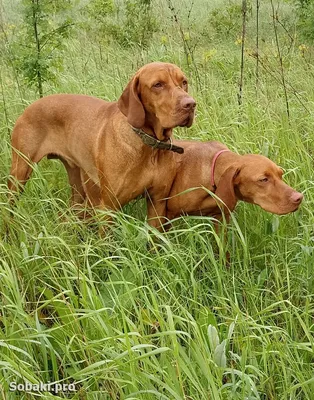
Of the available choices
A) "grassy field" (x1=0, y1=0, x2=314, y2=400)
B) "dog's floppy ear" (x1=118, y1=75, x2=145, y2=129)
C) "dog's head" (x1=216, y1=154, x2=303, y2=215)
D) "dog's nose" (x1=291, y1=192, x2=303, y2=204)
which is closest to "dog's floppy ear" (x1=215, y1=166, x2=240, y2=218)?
"dog's head" (x1=216, y1=154, x2=303, y2=215)

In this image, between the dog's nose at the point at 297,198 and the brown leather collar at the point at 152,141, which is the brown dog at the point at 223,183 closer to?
the dog's nose at the point at 297,198

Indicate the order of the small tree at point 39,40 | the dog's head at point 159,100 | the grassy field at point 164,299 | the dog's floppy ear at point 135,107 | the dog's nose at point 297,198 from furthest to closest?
the small tree at point 39,40 < the dog's floppy ear at point 135,107 < the dog's head at point 159,100 < the dog's nose at point 297,198 < the grassy field at point 164,299

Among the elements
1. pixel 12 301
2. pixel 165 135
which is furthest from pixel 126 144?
pixel 12 301

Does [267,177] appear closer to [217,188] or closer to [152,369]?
[217,188]

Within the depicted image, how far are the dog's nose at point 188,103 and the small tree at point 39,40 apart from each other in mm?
1706

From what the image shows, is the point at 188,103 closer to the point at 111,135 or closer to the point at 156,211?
the point at 111,135

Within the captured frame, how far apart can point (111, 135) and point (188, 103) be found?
0.58 m

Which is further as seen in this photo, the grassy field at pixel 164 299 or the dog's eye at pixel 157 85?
the dog's eye at pixel 157 85

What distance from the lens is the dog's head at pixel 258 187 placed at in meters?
3.10

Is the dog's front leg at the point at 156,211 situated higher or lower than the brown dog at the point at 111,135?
lower

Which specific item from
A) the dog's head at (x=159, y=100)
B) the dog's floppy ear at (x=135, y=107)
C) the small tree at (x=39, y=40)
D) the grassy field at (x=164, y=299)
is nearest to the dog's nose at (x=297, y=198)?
the grassy field at (x=164, y=299)

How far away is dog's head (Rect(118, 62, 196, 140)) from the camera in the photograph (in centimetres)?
315

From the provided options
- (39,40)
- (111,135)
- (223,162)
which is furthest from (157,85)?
(39,40)

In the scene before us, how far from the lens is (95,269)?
9.67ft
